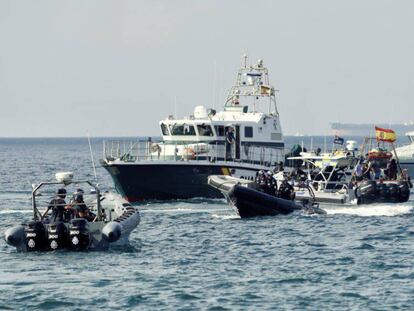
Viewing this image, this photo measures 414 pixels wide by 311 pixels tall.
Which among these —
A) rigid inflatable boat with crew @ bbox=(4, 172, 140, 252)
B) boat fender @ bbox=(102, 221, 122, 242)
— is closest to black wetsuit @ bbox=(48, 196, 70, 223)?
rigid inflatable boat with crew @ bbox=(4, 172, 140, 252)

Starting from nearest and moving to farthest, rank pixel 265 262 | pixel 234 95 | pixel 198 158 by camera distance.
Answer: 1. pixel 265 262
2. pixel 198 158
3. pixel 234 95

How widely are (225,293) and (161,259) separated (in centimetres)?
516

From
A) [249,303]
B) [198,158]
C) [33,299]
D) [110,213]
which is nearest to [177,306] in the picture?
[249,303]

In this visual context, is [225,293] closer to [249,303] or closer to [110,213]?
[249,303]

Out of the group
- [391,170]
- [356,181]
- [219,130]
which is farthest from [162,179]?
[391,170]

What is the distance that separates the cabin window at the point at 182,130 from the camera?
5012 cm

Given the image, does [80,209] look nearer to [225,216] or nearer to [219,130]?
[225,216]

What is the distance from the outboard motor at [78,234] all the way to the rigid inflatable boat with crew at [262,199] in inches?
432

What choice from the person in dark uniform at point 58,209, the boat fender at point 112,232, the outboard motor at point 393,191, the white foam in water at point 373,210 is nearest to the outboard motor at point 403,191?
the outboard motor at point 393,191

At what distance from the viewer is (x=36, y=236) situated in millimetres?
27781

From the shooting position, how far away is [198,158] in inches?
1881

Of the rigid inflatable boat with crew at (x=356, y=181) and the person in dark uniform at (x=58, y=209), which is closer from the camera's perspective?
the person in dark uniform at (x=58, y=209)

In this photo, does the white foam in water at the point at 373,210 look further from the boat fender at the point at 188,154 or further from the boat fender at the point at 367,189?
the boat fender at the point at 188,154

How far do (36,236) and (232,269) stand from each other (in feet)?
17.6
